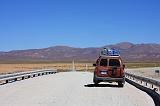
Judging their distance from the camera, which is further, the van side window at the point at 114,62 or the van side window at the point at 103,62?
the van side window at the point at 103,62

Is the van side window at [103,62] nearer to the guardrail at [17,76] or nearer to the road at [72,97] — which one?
the road at [72,97]

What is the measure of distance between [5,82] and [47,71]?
2487 centimetres

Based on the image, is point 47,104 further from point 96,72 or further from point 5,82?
point 5,82

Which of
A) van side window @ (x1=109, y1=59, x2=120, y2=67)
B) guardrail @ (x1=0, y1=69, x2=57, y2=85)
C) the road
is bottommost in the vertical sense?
the road

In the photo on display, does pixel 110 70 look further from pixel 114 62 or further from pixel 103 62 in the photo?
pixel 103 62

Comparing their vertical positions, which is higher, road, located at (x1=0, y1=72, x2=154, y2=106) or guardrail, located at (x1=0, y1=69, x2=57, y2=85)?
guardrail, located at (x1=0, y1=69, x2=57, y2=85)

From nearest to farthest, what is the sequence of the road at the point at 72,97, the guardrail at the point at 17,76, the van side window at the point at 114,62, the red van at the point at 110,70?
the road at the point at 72,97 → the red van at the point at 110,70 → the van side window at the point at 114,62 → the guardrail at the point at 17,76

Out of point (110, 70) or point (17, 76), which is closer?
point (110, 70)

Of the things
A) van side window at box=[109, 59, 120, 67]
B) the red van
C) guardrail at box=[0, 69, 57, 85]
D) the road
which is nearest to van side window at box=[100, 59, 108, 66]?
the red van

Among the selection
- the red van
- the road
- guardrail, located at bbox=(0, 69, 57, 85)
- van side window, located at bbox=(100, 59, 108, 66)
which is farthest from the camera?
guardrail, located at bbox=(0, 69, 57, 85)

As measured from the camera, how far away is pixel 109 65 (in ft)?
93.4

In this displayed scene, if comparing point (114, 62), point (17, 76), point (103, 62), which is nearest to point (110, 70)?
point (114, 62)

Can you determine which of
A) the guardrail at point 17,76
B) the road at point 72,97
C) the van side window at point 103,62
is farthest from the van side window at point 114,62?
the guardrail at point 17,76

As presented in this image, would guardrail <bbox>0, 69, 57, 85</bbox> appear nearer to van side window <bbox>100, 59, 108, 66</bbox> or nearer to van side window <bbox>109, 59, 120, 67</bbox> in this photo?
van side window <bbox>100, 59, 108, 66</bbox>
